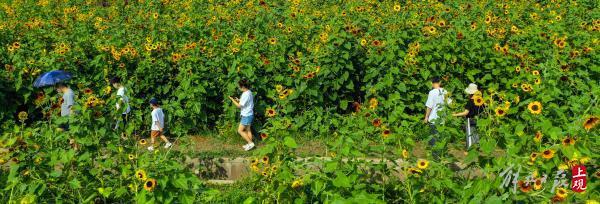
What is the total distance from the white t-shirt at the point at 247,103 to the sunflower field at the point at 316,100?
12.5 inches

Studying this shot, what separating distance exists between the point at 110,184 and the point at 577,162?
3095mm

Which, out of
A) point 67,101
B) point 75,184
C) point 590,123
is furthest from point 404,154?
point 67,101

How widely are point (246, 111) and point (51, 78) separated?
99.3 inches

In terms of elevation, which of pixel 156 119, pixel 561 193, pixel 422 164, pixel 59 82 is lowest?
pixel 561 193

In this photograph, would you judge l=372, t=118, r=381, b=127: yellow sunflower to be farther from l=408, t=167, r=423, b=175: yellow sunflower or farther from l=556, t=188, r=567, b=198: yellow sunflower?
l=556, t=188, r=567, b=198: yellow sunflower

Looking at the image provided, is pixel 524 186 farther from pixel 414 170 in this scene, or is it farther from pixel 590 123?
pixel 414 170

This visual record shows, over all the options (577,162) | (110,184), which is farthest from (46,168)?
(577,162)

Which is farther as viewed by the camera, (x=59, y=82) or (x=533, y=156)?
(x=59, y=82)

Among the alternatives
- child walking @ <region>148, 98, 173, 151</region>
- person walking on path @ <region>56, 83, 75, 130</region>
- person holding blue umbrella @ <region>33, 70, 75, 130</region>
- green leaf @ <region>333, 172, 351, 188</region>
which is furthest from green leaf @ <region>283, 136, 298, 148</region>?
person holding blue umbrella @ <region>33, 70, 75, 130</region>

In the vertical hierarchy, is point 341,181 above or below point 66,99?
below

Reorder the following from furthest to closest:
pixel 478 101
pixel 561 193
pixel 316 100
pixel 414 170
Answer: pixel 316 100 → pixel 478 101 → pixel 414 170 → pixel 561 193

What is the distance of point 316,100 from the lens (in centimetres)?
793

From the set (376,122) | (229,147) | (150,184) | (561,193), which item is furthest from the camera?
(229,147)

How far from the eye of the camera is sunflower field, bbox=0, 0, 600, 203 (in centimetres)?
375
